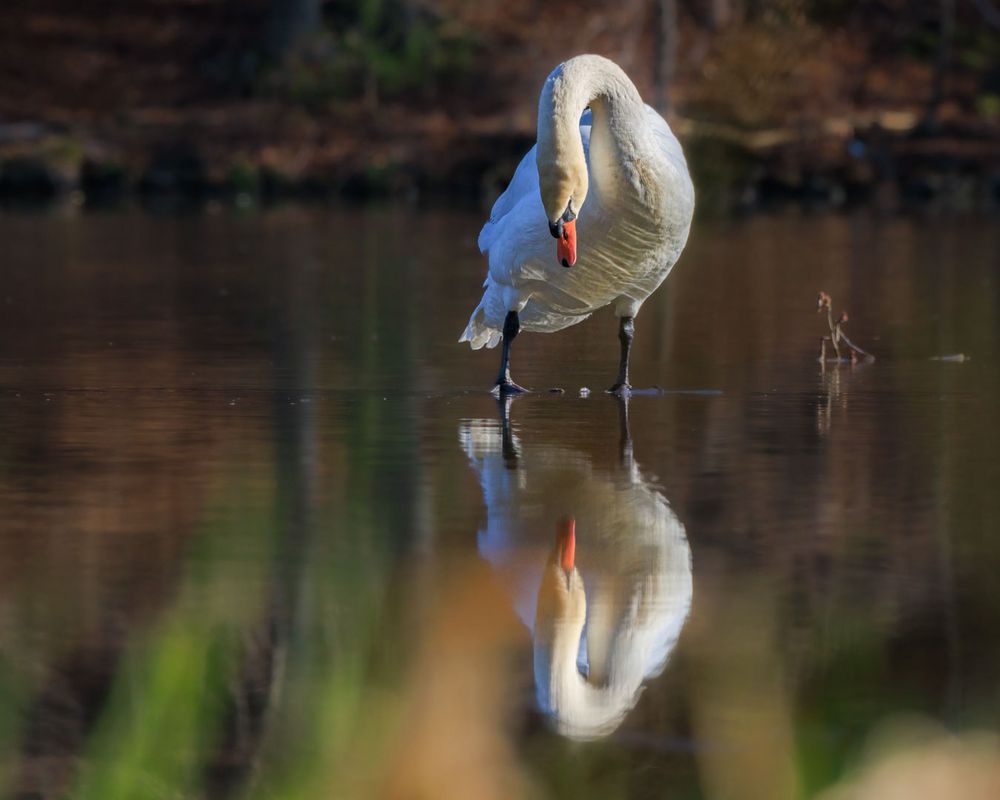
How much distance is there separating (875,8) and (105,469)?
31974mm

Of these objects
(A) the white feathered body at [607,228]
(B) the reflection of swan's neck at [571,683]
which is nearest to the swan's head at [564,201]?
(A) the white feathered body at [607,228]

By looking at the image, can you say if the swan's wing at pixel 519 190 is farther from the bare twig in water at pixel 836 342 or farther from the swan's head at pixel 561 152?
the bare twig in water at pixel 836 342

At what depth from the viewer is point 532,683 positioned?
16.3 ft

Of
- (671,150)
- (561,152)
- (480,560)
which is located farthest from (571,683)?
(671,150)

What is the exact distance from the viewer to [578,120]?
860 centimetres

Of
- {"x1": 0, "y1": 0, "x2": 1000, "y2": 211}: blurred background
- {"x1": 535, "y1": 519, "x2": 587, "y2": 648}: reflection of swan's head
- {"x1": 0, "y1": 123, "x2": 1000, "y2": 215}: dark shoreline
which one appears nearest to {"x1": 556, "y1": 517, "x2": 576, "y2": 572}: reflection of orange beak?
{"x1": 535, "y1": 519, "x2": 587, "y2": 648}: reflection of swan's head

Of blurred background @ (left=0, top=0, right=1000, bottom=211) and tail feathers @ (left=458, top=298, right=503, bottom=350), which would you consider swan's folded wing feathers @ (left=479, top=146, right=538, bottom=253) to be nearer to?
tail feathers @ (left=458, top=298, right=503, bottom=350)

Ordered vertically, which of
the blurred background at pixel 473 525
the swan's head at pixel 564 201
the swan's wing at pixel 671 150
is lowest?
the blurred background at pixel 473 525

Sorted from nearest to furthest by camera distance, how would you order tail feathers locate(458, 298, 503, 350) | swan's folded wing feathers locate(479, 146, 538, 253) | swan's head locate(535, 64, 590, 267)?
swan's head locate(535, 64, 590, 267)
swan's folded wing feathers locate(479, 146, 538, 253)
tail feathers locate(458, 298, 503, 350)

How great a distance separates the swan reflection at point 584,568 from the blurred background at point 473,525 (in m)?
0.02

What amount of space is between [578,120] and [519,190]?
161cm

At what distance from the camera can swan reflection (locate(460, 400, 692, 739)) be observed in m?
4.96

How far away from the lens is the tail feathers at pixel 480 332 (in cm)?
1105

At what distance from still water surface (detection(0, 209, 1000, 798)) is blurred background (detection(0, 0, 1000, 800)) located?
19mm
